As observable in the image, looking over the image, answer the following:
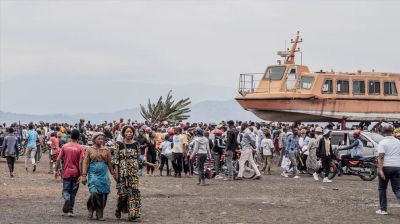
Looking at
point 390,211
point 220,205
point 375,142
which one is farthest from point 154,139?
point 390,211

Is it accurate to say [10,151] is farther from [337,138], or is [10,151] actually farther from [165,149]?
[337,138]

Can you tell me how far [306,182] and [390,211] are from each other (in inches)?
310

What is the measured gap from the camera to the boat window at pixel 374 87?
3669cm

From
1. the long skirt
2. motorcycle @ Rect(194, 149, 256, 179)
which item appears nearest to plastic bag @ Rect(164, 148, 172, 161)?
motorcycle @ Rect(194, 149, 256, 179)

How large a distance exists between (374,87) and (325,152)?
14295 millimetres

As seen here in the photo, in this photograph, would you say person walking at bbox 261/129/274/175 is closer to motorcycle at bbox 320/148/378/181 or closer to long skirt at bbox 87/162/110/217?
motorcycle at bbox 320/148/378/181

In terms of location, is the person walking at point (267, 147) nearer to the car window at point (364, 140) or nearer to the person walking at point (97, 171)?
the car window at point (364, 140)

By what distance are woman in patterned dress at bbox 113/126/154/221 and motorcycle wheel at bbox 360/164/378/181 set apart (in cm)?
1266

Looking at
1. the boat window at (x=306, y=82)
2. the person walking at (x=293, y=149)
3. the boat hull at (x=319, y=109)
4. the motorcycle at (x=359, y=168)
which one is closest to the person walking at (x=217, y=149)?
the person walking at (x=293, y=149)

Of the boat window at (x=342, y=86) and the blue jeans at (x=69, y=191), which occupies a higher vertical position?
the boat window at (x=342, y=86)

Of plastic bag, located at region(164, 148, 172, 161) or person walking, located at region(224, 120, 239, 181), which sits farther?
plastic bag, located at region(164, 148, 172, 161)

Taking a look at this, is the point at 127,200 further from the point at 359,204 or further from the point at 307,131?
the point at 307,131

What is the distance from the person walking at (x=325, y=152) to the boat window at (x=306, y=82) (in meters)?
11.8

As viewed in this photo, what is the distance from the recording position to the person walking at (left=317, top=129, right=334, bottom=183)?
23.4m
